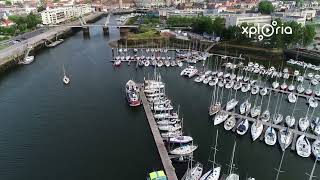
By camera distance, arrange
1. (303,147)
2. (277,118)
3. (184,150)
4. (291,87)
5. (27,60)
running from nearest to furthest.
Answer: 1. (184,150)
2. (303,147)
3. (277,118)
4. (291,87)
5. (27,60)

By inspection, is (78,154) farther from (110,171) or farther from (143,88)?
(143,88)

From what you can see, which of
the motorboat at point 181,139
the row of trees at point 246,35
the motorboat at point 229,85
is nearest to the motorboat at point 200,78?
the motorboat at point 229,85

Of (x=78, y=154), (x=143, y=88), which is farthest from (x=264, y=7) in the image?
(x=78, y=154)

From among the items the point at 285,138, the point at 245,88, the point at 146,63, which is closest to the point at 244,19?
the point at 146,63

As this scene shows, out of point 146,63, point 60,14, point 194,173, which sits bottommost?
point 194,173

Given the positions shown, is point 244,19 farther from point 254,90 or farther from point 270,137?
point 270,137
